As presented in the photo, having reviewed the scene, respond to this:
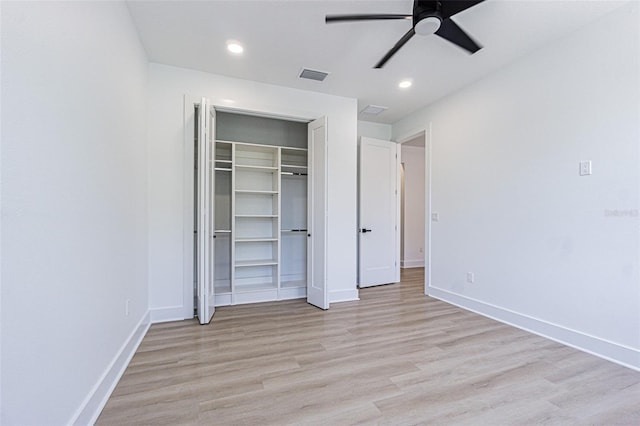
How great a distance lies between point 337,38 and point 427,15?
3.12ft

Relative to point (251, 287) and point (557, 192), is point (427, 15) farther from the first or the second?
point (251, 287)

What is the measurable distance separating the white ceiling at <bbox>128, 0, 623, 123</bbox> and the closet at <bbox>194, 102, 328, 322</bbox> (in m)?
0.79

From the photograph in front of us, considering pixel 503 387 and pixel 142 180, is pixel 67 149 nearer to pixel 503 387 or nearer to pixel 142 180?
pixel 142 180

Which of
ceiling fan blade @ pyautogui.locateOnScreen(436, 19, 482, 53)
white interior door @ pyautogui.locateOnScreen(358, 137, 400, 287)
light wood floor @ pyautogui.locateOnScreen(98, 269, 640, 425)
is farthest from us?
white interior door @ pyautogui.locateOnScreen(358, 137, 400, 287)

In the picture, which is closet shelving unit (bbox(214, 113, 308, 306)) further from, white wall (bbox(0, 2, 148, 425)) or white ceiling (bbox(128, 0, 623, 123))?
white wall (bbox(0, 2, 148, 425))

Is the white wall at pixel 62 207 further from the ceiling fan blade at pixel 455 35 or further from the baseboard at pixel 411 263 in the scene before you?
the baseboard at pixel 411 263

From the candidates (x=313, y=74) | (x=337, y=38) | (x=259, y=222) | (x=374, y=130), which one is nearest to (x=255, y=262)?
(x=259, y=222)

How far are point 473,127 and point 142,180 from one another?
386 cm

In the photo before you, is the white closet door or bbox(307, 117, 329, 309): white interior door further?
bbox(307, 117, 329, 309): white interior door

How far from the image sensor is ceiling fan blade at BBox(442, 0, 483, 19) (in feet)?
6.14

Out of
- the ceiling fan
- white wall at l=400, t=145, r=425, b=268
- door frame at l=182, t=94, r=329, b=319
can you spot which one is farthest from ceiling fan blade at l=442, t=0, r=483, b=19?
white wall at l=400, t=145, r=425, b=268

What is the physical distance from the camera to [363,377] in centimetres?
206

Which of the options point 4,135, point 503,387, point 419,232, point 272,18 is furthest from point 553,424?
point 419,232

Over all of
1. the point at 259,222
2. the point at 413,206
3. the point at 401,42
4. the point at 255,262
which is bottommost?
the point at 255,262
